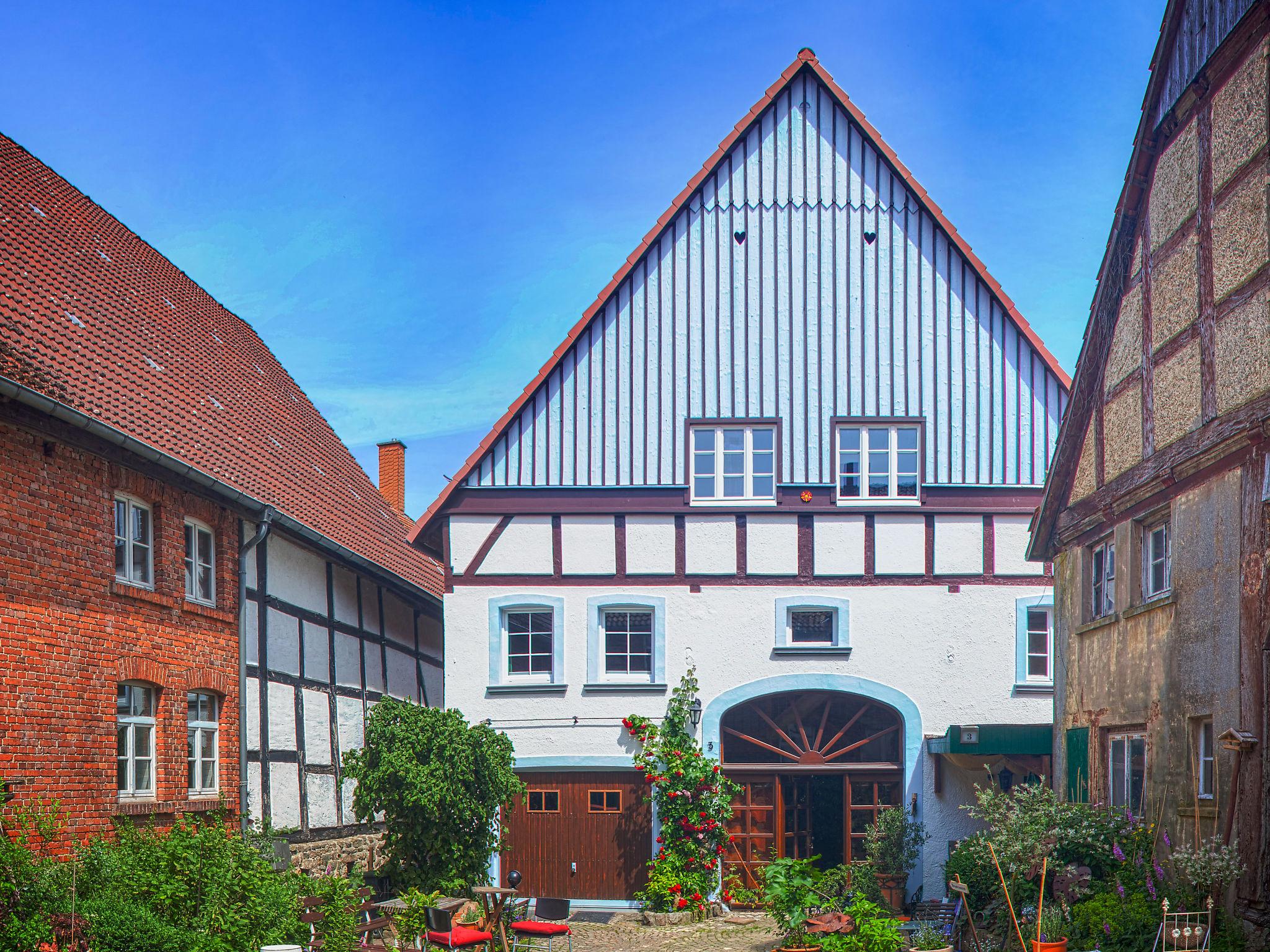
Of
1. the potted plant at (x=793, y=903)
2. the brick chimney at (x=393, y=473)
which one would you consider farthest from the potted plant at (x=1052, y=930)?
the brick chimney at (x=393, y=473)

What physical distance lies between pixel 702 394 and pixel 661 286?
1.67 metres

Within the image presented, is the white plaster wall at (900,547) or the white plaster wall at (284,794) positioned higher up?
the white plaster wall at (900,547)

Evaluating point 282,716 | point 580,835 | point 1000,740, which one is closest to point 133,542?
point 282,716

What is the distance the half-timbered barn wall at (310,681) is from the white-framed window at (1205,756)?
9.66m

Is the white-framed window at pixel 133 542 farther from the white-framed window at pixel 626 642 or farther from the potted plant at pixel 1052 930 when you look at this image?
the potted plant at pixel 1052 930

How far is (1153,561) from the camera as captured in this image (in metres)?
13.5

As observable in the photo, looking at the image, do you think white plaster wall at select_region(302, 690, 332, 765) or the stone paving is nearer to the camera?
the stone paving

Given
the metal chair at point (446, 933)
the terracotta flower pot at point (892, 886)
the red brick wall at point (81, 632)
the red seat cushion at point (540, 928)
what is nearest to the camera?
the red brick wall at point (81, 632)

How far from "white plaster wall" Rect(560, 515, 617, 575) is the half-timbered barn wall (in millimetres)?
3223

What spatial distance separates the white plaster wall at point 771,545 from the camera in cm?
1905

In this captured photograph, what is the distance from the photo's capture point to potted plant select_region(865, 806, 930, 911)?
17.8m

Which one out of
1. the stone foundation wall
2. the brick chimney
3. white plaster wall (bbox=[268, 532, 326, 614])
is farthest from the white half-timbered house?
the brick chimney

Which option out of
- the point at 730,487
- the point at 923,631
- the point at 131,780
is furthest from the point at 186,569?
the point at 923,631

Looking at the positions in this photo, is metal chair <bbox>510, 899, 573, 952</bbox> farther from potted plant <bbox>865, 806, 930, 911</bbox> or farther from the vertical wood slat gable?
the vertical wood slat gable
